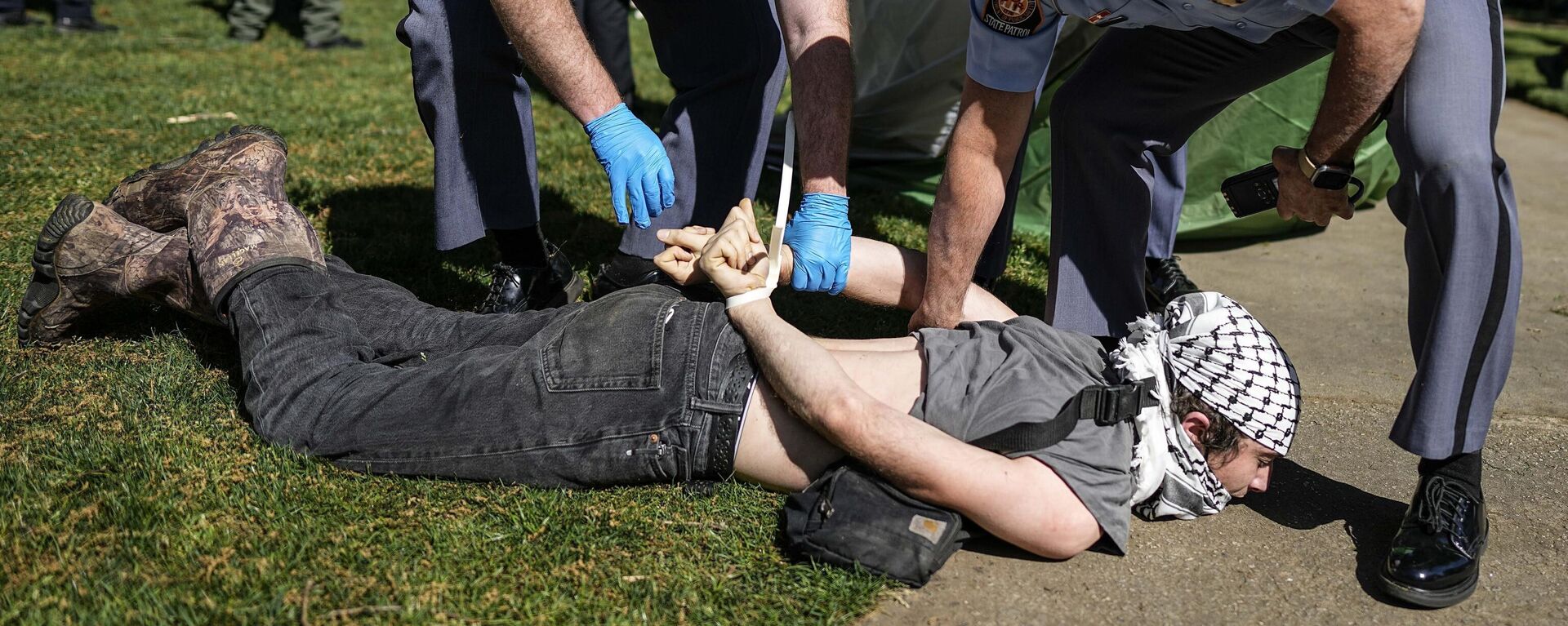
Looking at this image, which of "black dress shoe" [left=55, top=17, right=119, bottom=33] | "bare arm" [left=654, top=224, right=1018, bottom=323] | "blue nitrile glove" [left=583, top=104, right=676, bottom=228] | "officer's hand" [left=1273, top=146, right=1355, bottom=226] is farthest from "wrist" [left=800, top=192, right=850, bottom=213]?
"black dress shoe" [left=55, top=17, right=119, bottom=33]

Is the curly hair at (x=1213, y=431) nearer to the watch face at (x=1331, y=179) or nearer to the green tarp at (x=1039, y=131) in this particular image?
the watch face at (x=1331, y=179)

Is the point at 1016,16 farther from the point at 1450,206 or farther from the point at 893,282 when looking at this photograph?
the point at 1450,206

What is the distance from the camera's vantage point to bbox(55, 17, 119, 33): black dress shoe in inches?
289

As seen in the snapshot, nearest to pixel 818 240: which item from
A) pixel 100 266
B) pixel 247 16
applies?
pixel 100 266

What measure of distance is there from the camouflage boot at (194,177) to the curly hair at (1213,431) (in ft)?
7.02

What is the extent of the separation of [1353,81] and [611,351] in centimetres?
154

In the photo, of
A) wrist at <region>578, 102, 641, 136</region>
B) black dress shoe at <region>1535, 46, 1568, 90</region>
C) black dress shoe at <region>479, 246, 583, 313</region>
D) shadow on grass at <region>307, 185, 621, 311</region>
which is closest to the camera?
wrist at <region>578, 102, 641, 136</region>

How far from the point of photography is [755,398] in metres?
2.20

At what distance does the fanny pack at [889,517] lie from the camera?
6.67ft

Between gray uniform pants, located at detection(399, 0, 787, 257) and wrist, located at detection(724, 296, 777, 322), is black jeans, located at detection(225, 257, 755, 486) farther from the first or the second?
gray uniform pants, located at detection(399, 0, 787, 257)

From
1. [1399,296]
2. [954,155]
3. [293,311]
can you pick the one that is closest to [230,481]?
[293,311]

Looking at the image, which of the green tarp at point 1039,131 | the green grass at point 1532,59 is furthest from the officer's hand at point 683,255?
the green grass at point 1532,59

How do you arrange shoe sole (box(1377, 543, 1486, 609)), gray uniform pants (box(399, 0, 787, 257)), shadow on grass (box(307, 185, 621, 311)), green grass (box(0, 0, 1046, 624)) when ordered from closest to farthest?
green grass (box(0, 0, 1046, 624)), shoe sole (box(1377, 543, 1486, 609)), gray uniform pants (box(399, 0, 787, 257)), shadow on grass (box(307, 185, 621, 311))

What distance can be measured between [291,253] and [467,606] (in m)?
1.08
